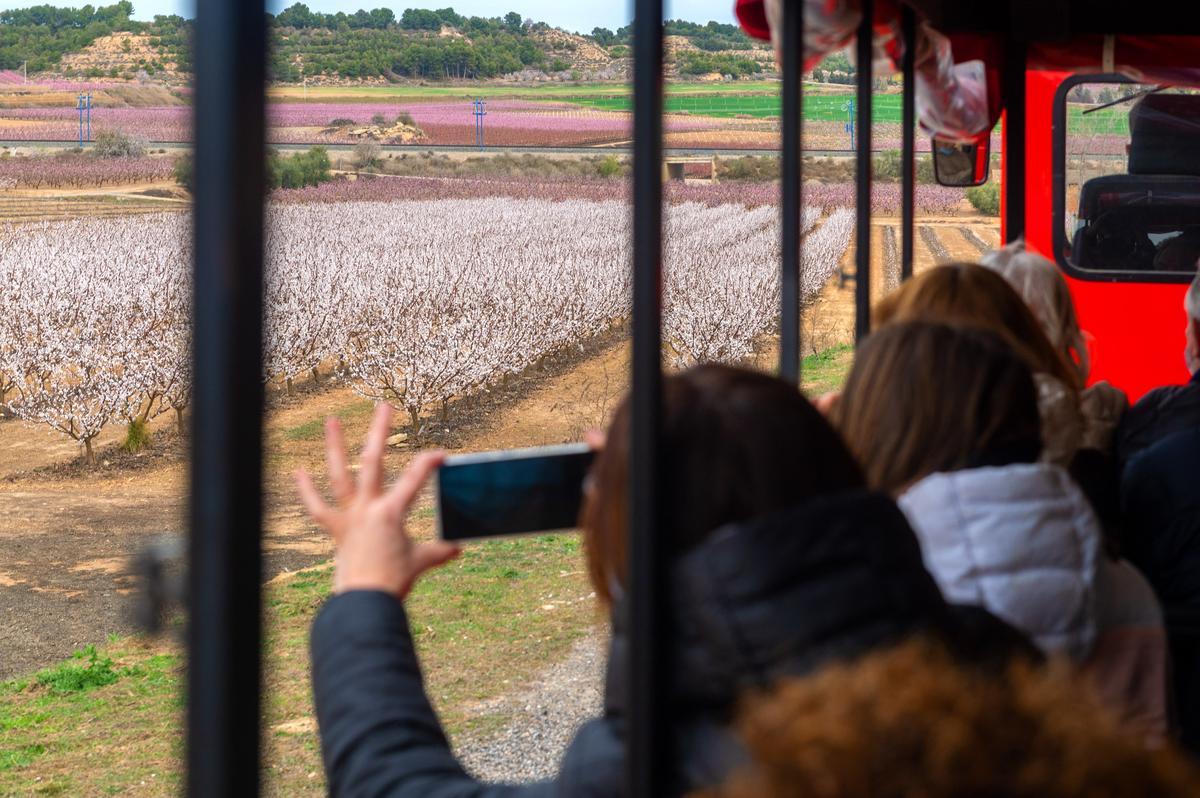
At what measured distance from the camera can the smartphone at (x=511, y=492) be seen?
1089 mm

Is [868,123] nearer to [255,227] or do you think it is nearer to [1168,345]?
[255,227]

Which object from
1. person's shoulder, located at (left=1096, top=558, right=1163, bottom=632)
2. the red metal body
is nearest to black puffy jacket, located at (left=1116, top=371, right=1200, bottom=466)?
person's shoulder, located at (left=1096, top=558, right=1163, bottom=632)

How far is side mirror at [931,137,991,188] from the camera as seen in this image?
5.73 m

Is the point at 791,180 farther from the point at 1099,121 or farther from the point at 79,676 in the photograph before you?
the point at 79,676

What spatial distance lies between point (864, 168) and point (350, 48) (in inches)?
1168

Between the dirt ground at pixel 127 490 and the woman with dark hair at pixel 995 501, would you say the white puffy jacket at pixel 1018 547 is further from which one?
the dirt ground at pixel 127 490

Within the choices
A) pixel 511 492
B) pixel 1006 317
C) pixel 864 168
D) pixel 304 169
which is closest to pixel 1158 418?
pixel 1006 317

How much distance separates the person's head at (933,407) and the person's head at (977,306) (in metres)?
0.50

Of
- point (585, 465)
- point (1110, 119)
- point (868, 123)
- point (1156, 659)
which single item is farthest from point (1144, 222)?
point (585, 465)

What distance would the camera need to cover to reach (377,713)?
1.08 metres

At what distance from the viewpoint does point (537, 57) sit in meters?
38.7

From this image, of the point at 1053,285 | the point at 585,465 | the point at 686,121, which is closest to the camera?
the point at 585,465

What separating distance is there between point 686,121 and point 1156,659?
1840 inches

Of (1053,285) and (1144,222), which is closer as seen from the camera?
(1053,285)
